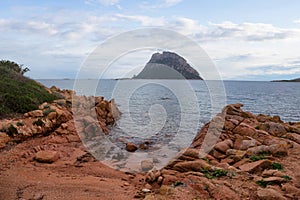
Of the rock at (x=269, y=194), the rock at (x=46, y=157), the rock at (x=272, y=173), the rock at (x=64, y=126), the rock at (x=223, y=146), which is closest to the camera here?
the rock at (x=269, y=194)

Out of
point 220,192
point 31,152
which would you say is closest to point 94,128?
point 31,152

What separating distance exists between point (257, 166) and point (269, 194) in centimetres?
230

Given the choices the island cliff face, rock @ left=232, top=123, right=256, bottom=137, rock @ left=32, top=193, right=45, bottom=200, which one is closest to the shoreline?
rock @ left=32, top=193, right=45, bottom=200

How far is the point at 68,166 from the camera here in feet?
32.9

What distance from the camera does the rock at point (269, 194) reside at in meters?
7.02

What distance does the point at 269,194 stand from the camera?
23.4 feet

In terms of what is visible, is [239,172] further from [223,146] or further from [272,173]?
[223,146]

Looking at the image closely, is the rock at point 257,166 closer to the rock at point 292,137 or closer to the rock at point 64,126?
the rock at point 292,137

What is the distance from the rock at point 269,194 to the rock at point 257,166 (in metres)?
1.88

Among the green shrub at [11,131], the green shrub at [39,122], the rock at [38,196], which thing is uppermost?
the green shrub at [39,122]

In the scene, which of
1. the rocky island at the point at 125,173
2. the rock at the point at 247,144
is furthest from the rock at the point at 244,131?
the rock at the point at 247,144

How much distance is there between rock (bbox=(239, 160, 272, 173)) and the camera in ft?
30.3

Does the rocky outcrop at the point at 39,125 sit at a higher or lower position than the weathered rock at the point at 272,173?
higher

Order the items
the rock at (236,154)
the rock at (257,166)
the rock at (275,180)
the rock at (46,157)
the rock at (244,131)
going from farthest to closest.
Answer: the rock at (244,131) < the rock at (236,154) < the rock at (46,157) < the rock at (257,166) < the rock at (275,180)
